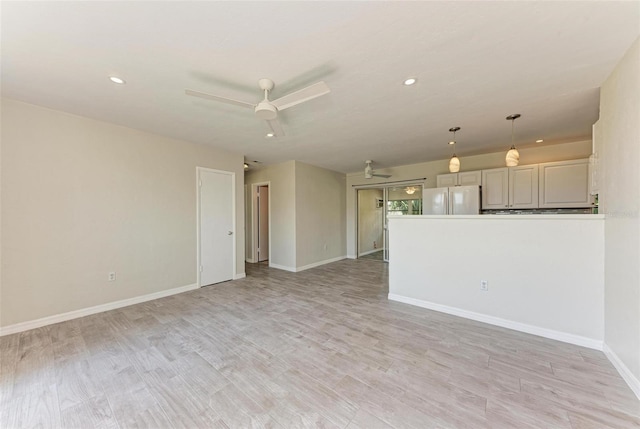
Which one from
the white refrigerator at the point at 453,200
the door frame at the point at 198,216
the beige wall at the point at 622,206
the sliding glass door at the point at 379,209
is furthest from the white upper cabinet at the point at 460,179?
the door frame at the point at 198,216

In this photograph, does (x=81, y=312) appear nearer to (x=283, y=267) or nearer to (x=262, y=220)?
(x=283, y=267)

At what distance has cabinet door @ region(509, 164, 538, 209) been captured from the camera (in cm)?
411

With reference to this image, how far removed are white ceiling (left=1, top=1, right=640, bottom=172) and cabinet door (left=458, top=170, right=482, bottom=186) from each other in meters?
1.38

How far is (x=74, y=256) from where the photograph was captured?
3.03m

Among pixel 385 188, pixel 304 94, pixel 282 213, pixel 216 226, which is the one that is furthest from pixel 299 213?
pixel 304 94

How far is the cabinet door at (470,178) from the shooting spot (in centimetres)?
460

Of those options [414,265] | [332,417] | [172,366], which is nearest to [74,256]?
[172,366]

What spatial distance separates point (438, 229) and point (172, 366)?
11.1 ft

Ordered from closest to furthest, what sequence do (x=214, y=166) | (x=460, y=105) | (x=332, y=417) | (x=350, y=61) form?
1. (x=332, y=417)
2. (x=350, y=61)
3. (x=460, y=105)
4. (x=214, y=166)

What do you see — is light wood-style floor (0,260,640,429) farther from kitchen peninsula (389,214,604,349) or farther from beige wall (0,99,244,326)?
beige wall (0,99,244,326)

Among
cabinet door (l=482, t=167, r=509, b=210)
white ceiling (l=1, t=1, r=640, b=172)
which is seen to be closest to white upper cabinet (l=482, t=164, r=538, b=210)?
cabinet door (l=482, t=167, r=509, b=210)

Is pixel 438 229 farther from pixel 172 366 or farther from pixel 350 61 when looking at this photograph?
pixel 172 366

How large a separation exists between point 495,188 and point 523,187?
40 cm

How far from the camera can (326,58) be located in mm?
1928
